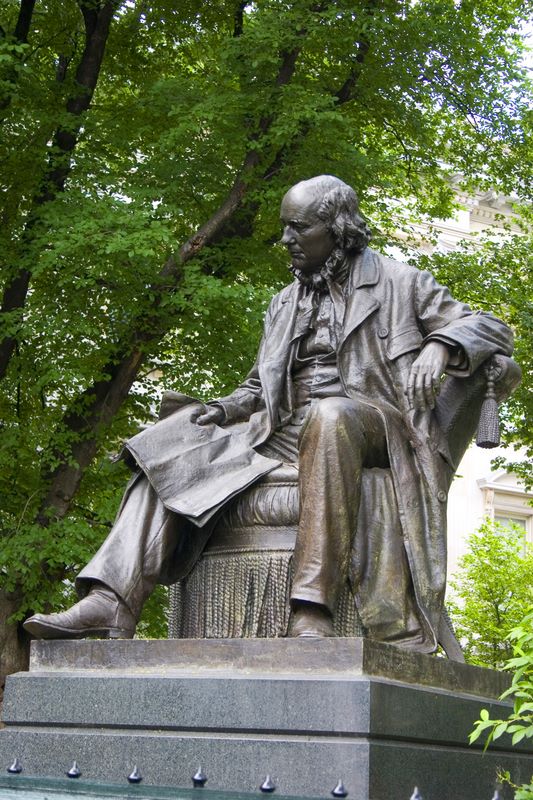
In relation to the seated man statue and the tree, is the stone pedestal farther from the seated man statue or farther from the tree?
the tree

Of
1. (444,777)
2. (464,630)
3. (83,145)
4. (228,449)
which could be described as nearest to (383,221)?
(83,145)

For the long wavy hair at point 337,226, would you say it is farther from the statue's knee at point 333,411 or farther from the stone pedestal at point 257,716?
the stone pedestal at point 257,716

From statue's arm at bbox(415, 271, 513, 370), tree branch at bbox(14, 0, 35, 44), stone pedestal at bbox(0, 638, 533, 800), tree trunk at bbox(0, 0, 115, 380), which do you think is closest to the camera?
stone pedestal at bbox(0, 638, 533, 800)

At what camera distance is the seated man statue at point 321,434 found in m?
→ 5.20

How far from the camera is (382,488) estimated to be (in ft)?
18.1

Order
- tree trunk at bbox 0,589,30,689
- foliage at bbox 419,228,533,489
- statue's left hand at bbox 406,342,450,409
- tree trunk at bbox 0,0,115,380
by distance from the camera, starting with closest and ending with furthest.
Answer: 1. statue's left hand at bbox 406,342,450,409
2. tree trunk at bbox 0,589,30,689
3. tree trunk at bbox 0,0,115,380
4. foliage at bbox 419,228,533,489

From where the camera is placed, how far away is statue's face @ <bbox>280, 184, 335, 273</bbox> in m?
6.01

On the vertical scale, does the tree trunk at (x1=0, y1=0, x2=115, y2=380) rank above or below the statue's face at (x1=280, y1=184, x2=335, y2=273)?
above

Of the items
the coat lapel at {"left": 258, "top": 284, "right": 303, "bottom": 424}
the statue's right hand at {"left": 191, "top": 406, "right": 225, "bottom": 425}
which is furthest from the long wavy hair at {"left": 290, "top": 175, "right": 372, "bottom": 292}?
the statue's right hand at {"left": 191, "top": 406, "right": 225, "bottom": 425}

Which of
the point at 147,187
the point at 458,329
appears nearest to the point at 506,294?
the point at 147,187

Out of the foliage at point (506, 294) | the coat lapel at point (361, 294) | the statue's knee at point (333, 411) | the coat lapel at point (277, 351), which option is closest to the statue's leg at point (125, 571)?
the coat lapel at point (277, 351)

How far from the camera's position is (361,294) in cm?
605

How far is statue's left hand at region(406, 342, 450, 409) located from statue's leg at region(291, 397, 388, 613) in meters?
0.28

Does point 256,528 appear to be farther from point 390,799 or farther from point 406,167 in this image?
point 406,167
